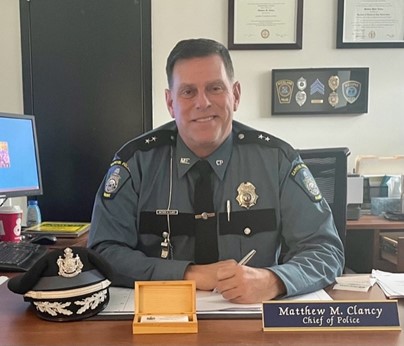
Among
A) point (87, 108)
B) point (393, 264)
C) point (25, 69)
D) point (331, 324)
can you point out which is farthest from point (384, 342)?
point (25, 69)

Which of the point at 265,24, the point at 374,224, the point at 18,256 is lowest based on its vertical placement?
the point at 374,224

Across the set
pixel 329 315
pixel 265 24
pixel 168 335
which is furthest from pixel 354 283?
pixel 265 24

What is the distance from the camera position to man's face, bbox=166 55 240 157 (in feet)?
4.18

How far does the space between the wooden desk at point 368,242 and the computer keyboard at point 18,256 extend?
1.48m

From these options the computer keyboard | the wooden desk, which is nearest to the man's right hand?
the computer keyboard

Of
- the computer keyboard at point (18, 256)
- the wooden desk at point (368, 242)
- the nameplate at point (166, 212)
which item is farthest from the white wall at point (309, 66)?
the nameplate at point (166, 212)

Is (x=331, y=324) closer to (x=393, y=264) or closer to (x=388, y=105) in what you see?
(x=393, y=264)

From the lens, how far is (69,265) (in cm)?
87

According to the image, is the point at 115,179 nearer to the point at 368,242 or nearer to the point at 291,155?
the point at 291,155

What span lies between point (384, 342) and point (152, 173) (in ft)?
2.49

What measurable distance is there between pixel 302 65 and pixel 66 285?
2.18 m

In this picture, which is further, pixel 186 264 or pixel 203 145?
pixel 203 145

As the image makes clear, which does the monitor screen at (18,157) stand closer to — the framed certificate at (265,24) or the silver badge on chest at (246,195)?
the silver badge on chest at (246,195)

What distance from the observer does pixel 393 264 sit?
7.37 ft
